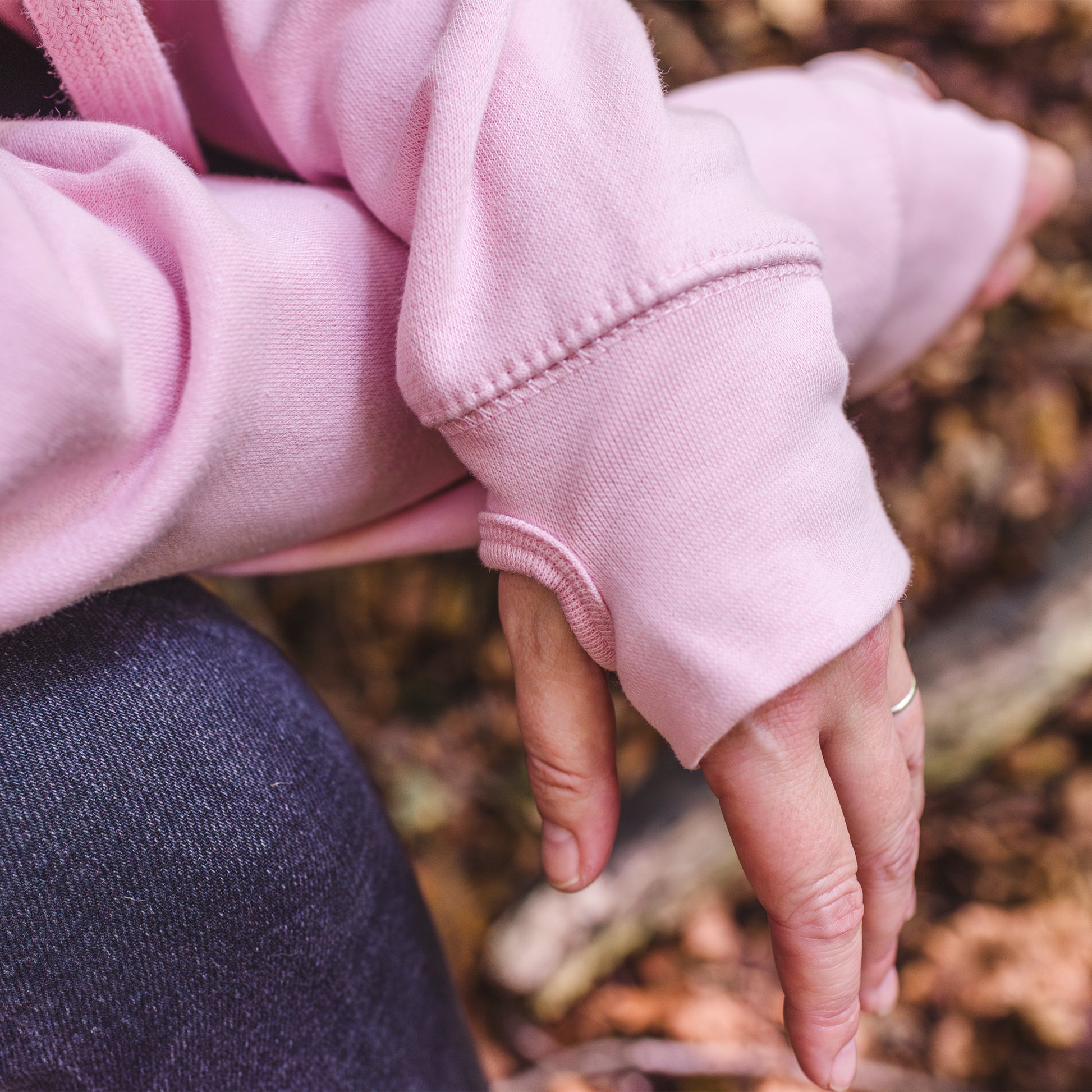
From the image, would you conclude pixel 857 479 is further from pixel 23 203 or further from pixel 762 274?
pixel 23 203

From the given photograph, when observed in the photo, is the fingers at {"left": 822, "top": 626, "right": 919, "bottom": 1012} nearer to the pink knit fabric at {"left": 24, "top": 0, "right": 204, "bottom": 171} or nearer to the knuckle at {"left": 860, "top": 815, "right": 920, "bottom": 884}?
the knuckle at {"left": 860, "top": 815, "right": 920, "bottom": 884}

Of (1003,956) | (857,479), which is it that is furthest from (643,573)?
(1003,956)

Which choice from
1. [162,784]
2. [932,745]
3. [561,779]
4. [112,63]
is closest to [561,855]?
[561,779]

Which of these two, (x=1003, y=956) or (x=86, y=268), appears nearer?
(x=86, y=268)

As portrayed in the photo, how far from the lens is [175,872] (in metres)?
0.57

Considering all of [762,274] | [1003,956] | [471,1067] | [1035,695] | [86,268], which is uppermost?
[86,268]

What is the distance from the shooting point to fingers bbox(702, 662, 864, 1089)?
567mm

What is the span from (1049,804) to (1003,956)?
27 centimetres

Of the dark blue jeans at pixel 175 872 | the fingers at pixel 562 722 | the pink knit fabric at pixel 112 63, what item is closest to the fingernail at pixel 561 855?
the fingers at pixel 562 722

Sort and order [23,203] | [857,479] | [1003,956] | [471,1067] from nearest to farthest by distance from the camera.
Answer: [23,203] < [857,479] < [471,1067] < [1003,956]

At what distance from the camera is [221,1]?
2.01ft

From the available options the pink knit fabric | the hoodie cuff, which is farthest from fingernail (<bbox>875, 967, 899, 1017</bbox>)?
the pink knit fabric

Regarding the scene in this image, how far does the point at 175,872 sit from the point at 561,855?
12.6 inches

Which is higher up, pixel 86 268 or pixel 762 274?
pixel 86 268
